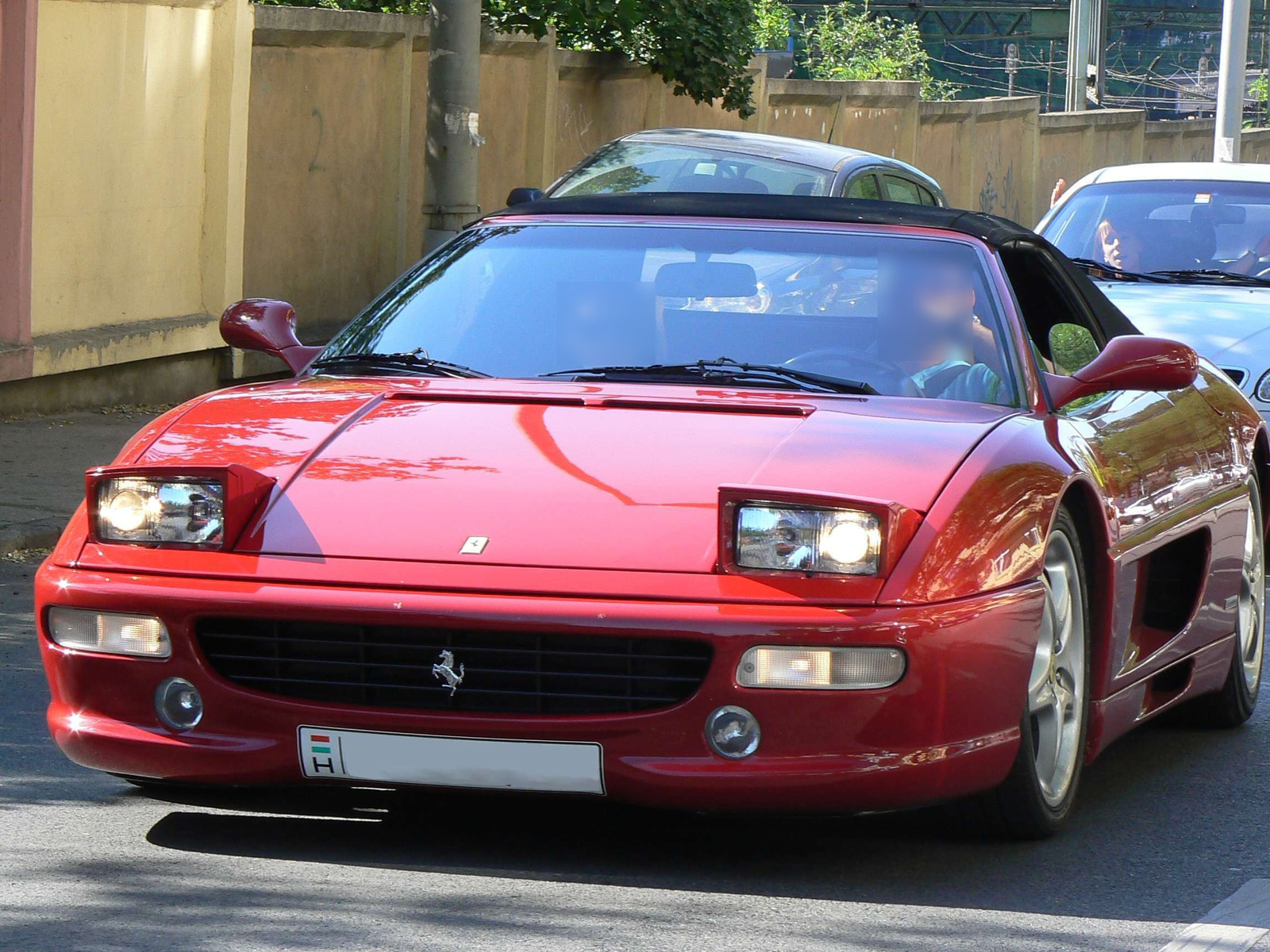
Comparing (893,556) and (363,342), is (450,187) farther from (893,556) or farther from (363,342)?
(893,556)

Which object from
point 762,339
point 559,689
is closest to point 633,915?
point 559,689

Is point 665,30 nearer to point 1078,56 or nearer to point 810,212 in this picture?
point 810,212

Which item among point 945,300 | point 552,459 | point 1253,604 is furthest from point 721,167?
point 552,459

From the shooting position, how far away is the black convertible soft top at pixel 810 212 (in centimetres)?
577

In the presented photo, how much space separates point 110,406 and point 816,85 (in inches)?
537

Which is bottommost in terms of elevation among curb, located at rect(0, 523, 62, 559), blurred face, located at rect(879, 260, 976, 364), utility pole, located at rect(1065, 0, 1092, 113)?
curb, located at rect(0, 523, 62, 559)

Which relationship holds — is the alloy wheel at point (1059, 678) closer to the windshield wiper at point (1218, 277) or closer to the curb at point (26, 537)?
the curb at point (26, 537)

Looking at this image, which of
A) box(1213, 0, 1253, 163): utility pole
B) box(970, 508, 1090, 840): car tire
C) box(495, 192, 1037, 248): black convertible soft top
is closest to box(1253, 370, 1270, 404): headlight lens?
box(495, 192, 1037, 248): black convertible soft top

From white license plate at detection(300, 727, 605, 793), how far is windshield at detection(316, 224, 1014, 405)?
1.18 meters

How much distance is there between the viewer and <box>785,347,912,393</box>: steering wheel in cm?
527

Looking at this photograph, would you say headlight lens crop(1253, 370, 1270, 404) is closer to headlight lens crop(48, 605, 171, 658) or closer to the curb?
the curb

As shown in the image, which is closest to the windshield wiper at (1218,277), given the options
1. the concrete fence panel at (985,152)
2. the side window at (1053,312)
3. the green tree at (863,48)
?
the side window at (1053,312)

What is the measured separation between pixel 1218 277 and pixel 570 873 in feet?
23.9

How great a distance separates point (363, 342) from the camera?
18.6 ft
